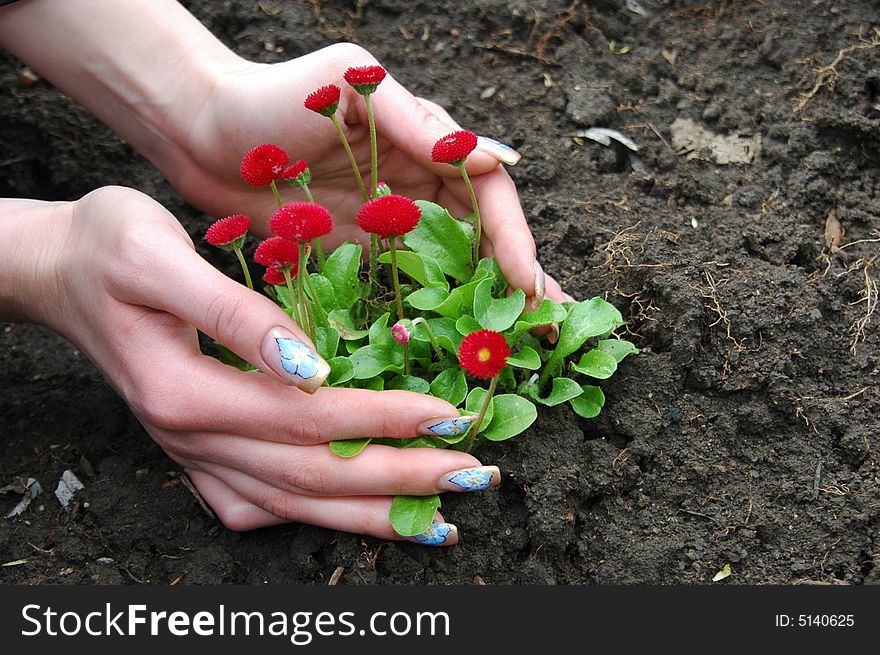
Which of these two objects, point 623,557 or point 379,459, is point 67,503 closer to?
point 379,459

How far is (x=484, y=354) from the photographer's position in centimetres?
171

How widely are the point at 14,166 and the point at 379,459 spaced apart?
1894mm

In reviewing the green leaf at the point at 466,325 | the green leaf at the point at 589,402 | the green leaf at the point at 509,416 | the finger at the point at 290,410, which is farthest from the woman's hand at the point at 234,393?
the green leaf at the point at 589,402

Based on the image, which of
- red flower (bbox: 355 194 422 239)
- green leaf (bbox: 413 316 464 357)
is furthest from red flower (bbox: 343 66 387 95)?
green leaf (bbox: 413 316 464 357)

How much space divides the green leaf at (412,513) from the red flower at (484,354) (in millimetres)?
359

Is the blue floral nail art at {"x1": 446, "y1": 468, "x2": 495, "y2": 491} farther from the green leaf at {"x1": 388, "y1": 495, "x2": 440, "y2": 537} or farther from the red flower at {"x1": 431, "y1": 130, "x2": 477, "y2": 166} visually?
the red flower at {"x1": 431, "y1": 130, "x2": 477, "y2": 166}

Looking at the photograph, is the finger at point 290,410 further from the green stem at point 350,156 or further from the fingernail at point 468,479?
the green stem at point 350,156

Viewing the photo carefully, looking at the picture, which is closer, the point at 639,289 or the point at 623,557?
the point at 623,557

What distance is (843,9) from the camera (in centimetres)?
302

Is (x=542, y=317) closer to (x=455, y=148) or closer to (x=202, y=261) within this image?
(x=455, y=148)

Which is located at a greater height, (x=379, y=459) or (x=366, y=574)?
(x=379, y=459)

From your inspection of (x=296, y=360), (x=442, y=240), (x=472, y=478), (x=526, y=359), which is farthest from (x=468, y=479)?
(x=442, y=240)

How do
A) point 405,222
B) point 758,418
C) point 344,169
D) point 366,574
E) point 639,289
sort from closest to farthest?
point 405,222
point 366,574
point 758,418
point 639,289
point 344,169

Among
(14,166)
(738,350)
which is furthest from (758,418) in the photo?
(14,166)
